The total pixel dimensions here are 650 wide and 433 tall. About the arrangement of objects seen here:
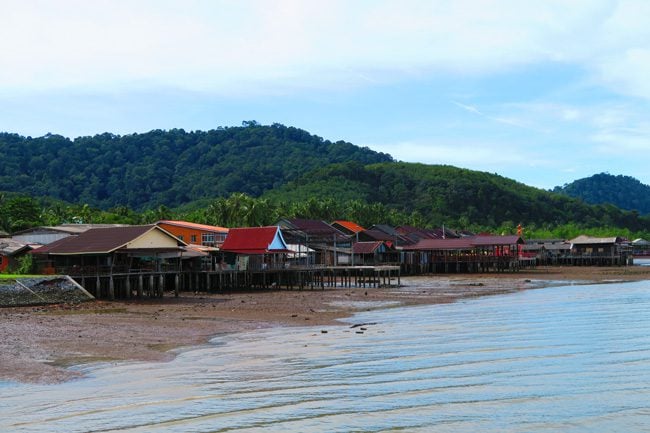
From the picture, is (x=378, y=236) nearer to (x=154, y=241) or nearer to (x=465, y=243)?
(x=465, y=243)

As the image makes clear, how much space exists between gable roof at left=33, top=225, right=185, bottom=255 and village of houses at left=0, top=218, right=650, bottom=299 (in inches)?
3.0

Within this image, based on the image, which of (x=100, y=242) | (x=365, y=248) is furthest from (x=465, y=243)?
(x=100, y=242)

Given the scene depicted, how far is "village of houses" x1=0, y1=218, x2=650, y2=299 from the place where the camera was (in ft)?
149

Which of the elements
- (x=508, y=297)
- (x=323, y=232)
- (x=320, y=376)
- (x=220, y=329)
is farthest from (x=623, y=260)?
(x=320, y=376)

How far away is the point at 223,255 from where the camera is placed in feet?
189

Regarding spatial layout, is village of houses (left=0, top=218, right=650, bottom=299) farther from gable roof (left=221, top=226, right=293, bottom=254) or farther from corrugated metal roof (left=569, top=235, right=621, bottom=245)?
corrugated metal roof (left=569, top=235, right=621, bottom=245)

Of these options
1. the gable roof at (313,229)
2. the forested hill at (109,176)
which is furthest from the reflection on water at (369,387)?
the forested hill at (109,176)

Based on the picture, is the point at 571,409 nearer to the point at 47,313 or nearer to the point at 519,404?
the point at 519,404

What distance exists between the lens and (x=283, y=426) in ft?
43.6

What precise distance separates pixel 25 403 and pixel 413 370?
30.8 feet

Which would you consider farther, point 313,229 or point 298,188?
point 298,188

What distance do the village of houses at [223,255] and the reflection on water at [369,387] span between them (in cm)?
2044

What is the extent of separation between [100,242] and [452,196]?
134 metres

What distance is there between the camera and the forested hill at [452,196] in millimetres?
165625
